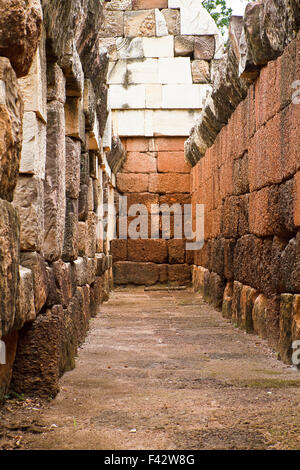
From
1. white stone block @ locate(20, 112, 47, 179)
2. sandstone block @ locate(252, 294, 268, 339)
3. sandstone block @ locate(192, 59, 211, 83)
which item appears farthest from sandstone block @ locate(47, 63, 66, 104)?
sandstone block @ locate(192, 59, 211, 83)

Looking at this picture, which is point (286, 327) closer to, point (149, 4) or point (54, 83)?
point (54, 83)

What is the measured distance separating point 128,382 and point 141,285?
28.5 feet

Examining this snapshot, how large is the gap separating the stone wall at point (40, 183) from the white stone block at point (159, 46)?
721 centimetres

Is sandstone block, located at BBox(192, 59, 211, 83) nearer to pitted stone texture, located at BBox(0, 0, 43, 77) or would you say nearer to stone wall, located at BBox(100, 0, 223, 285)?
stone wall, located at BBox(100, 0, 223, 285)

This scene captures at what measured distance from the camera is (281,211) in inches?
201

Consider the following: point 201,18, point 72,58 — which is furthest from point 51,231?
point 201,18

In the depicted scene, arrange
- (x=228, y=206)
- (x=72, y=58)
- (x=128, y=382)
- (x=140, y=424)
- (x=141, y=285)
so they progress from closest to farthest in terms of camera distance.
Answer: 1. (x=140, y=424)
2. (x=128, y=382)
3. (x=72, y=58)
4. (x=228, y=206)
5. (x=141, y=285)

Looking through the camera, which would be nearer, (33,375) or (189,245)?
(33,375)

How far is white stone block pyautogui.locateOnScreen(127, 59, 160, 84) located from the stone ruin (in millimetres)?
22

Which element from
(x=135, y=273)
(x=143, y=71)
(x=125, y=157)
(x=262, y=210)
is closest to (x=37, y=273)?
(x=262, y=210)

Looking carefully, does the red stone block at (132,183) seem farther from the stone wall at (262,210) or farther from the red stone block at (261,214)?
the red stone block at (261,214)

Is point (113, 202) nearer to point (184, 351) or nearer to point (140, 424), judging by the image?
point (184, 351)

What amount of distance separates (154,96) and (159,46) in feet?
3.77

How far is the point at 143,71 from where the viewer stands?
13.0 m
